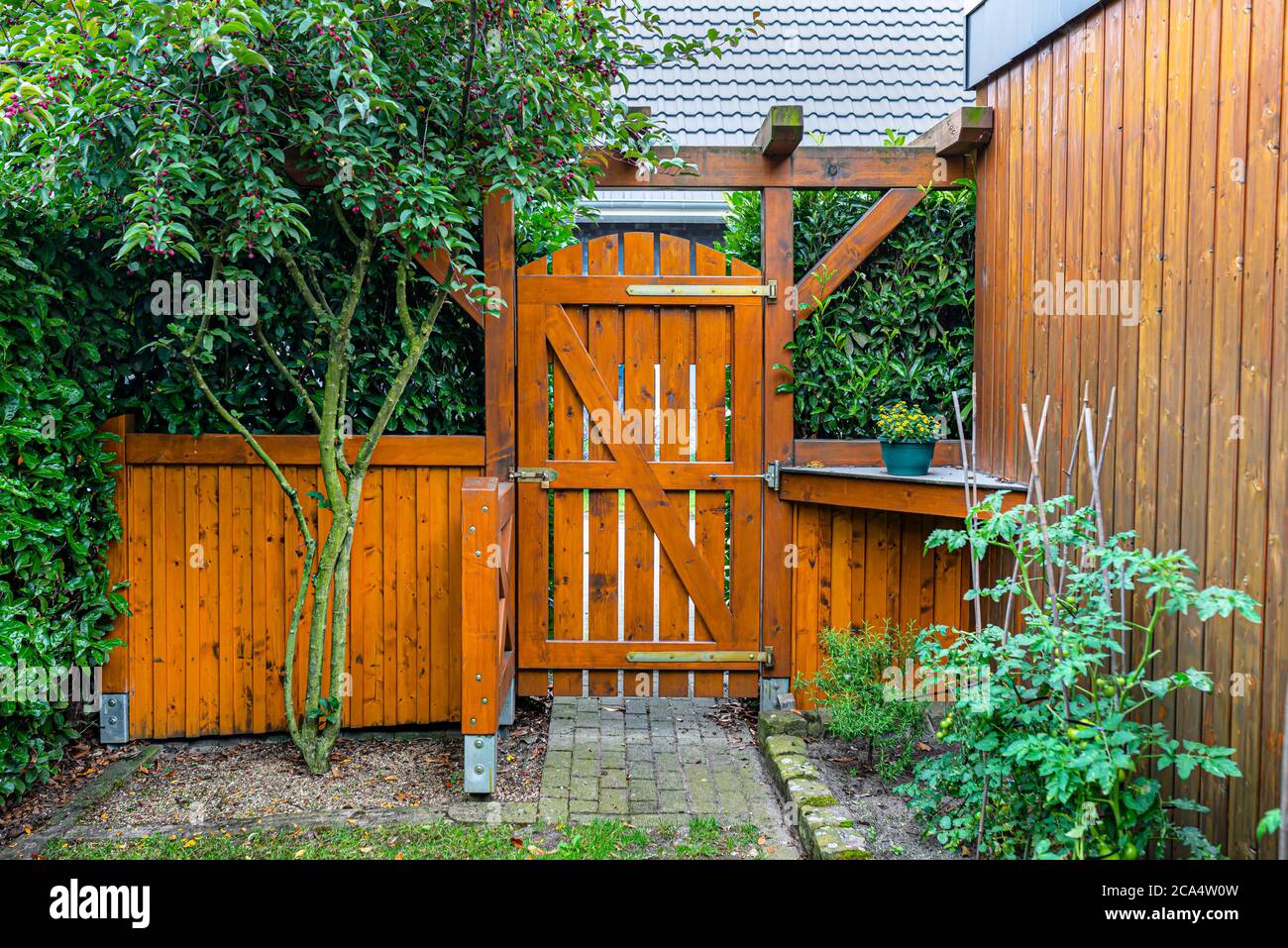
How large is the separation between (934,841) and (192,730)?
3.00 m

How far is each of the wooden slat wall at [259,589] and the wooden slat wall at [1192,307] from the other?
8.00 ft

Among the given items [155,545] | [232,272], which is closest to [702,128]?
[232,272]

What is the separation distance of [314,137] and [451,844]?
238cm

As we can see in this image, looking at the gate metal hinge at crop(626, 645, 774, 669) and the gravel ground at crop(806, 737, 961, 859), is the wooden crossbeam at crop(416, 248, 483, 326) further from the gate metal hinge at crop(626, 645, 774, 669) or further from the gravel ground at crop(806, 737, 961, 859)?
the gravel ground at crop(806, 737, 961, 859)

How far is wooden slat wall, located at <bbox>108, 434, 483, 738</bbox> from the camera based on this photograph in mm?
3830

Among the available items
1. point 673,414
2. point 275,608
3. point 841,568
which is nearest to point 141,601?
point 275,608

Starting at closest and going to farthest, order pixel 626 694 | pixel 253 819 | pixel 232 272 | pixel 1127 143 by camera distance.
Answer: pixel 1127 143
pixel 253 819
pixel 232 272
pixel 626 694

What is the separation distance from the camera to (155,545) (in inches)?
151

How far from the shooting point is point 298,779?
3484mm

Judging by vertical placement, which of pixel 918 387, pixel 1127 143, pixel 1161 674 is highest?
pixel 1127 143

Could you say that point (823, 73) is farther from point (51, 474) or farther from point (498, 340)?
point (51, 474)

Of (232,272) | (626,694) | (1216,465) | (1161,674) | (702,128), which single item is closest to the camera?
(1216,465)

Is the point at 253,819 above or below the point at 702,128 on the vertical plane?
below

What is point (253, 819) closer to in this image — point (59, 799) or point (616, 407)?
point (59, 799)
